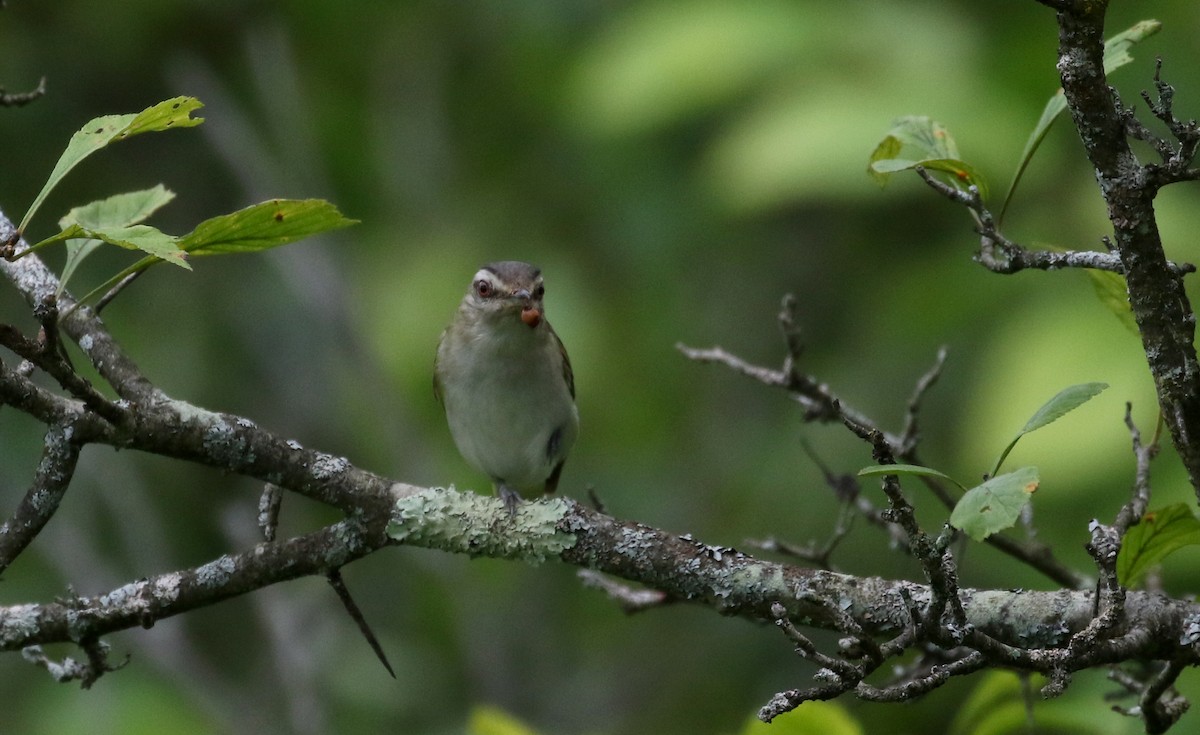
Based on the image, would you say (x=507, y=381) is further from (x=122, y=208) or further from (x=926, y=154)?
(x=926, y=154)

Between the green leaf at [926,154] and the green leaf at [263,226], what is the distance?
946 mm

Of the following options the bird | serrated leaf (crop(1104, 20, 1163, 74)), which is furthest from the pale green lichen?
the bird

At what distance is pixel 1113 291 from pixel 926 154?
46 centimetres

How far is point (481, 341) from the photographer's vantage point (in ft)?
16.5

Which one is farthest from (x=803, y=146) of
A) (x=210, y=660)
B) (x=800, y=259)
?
(x=210, y=660)

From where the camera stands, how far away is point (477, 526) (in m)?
2.76

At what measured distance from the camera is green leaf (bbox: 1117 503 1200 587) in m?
2.35

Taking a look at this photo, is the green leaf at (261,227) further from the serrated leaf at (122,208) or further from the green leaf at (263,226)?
the serrated leaf at (122,208)

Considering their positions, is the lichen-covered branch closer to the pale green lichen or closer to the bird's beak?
the pale green lichen

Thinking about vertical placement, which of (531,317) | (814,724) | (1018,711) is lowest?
(1018,711)

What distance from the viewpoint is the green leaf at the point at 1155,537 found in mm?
2346

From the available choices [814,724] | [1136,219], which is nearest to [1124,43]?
[1136,219]

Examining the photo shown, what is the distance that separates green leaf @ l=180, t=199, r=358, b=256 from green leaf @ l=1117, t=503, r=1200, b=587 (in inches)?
59.6

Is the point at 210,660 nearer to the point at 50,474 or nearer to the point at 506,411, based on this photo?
the point at 506,411
